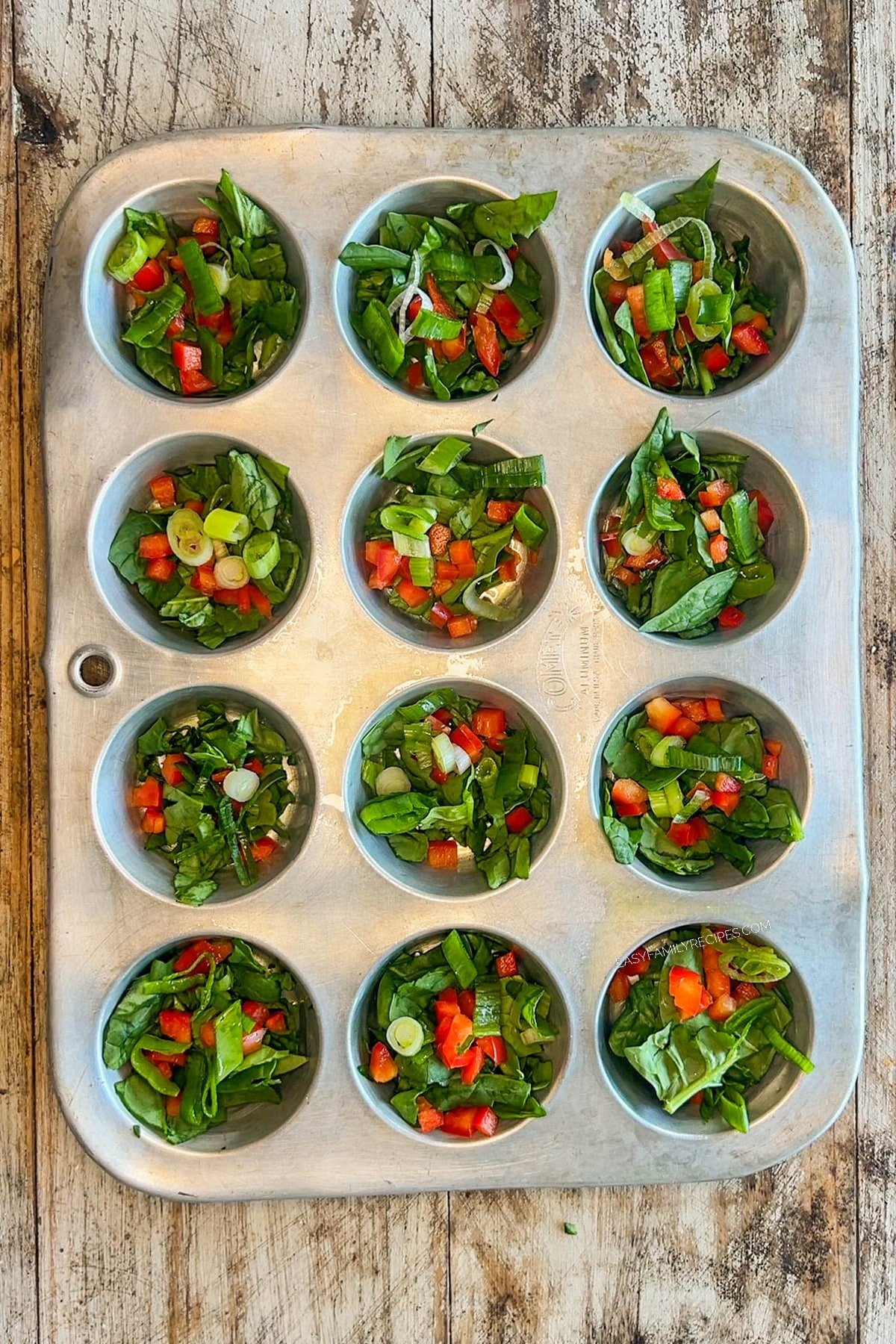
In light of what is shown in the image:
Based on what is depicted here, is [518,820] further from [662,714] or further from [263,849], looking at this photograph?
[263,849]

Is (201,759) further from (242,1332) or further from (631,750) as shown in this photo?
(242,1332)

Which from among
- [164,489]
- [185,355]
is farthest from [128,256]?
[164,489]

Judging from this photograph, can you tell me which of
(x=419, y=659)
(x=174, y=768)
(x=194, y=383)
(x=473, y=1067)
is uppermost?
(x=194, y=383)

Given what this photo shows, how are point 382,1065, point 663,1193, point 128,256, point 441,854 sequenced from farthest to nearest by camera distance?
point 663,1193 → point 441,854 → point 382,1065 → point 128,256

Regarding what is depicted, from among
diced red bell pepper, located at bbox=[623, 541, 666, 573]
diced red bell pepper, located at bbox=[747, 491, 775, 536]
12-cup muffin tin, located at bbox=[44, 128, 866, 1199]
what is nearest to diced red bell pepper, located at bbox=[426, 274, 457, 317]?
Result: 12-cup muffin tin, located at bbox=[44, 128, 866, 1199]

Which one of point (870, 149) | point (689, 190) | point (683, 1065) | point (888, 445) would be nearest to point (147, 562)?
point (689, 190)

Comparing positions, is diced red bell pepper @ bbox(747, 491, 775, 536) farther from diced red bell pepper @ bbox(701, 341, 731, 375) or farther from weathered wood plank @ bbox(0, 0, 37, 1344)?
weathered wood plank @ bbox(0, 0, 37, 1344)
